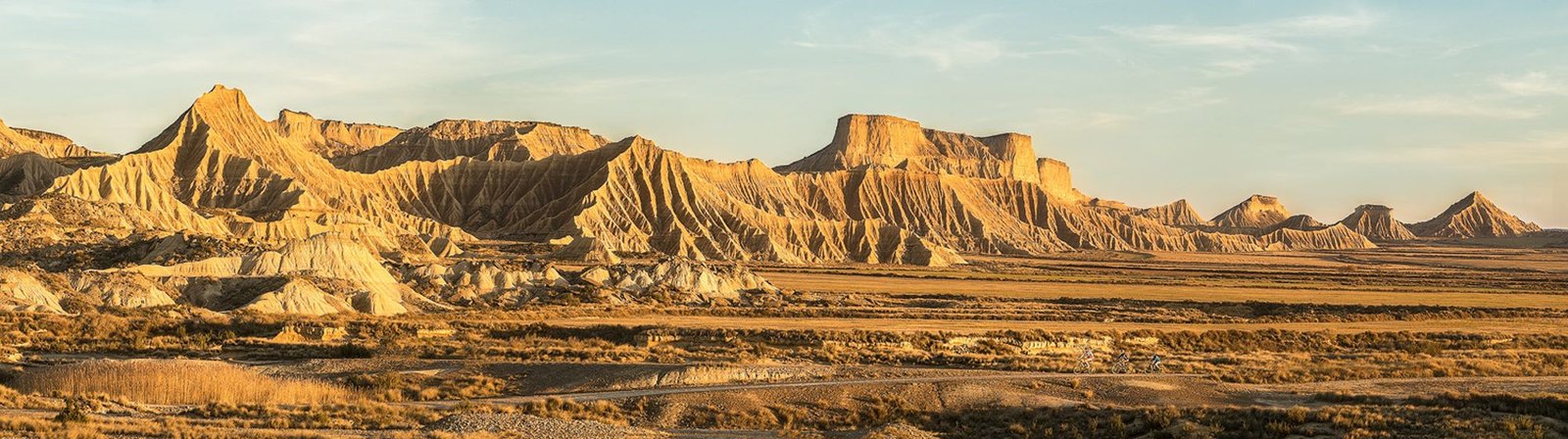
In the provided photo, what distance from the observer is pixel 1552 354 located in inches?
1962

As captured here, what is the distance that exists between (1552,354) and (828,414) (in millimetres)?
31888

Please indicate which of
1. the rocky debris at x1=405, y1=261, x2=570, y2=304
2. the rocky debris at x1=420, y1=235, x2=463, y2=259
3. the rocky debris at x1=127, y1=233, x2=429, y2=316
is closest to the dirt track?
the rocky debris at x1=127, y1=233, x2=429, y2=316

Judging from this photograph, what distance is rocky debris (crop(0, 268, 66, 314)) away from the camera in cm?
5356

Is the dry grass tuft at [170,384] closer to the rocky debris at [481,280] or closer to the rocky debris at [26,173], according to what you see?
the rocky debris at [481,280]

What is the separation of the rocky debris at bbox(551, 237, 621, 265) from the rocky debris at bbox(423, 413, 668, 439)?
9171cm

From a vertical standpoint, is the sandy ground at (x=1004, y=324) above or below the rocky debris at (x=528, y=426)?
above

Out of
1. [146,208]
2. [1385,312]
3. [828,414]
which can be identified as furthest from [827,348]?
[146,208]

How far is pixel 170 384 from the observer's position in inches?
1275

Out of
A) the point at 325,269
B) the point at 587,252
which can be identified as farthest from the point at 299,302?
the point at 587,252

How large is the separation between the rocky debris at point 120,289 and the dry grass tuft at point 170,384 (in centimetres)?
2526

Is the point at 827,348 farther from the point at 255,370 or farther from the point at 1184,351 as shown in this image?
the point at 255,370

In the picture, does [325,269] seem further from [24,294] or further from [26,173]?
[26,173]

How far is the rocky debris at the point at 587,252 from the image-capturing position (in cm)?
12256

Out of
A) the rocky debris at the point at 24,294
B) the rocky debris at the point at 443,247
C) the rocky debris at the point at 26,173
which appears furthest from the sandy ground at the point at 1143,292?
the rocky debris at the point at 26,173
